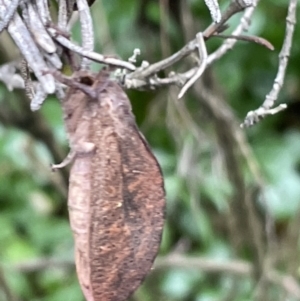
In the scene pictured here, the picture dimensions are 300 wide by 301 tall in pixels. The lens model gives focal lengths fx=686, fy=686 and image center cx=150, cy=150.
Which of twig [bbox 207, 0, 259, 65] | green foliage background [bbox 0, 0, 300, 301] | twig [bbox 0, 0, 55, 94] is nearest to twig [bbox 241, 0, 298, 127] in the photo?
twig [bbox 207, 0, 259, 65]

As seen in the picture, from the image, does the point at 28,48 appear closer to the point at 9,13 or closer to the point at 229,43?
the point at 9,13

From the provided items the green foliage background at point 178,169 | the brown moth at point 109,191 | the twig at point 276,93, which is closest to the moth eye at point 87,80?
the brown moth at point 109,191

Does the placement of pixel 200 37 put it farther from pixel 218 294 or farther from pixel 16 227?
pixel 16 227

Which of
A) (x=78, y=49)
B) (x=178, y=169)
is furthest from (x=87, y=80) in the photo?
(x=178, y=169)

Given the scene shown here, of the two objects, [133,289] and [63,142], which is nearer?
[133,289]

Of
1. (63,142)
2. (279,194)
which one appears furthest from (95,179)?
(279,194)
